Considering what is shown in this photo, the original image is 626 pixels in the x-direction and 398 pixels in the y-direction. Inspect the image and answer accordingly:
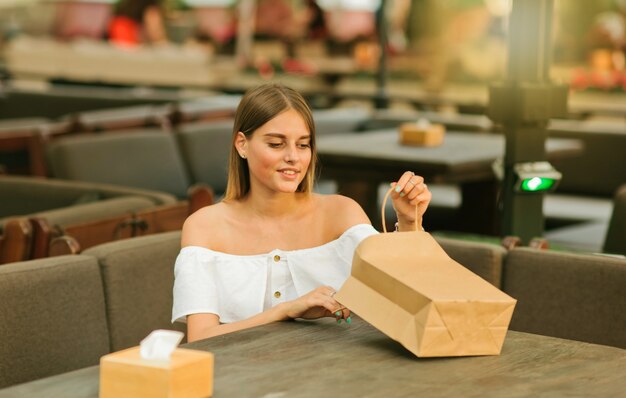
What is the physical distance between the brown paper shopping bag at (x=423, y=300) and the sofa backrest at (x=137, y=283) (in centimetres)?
90

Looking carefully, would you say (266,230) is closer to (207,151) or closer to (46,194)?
(46,194)

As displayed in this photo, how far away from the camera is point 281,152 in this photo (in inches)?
101

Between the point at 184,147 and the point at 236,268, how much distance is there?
427cm

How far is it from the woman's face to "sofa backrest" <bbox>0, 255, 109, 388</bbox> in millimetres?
564

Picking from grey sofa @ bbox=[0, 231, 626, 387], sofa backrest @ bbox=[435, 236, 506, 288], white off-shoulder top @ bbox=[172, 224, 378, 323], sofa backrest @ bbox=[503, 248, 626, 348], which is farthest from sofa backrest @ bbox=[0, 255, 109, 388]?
sofa backrest @ bbox=[503, 248, 626, 348]

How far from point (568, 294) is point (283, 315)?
2.95ft

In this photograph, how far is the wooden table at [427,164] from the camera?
576cm

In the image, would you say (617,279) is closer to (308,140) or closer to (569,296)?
(569,296)

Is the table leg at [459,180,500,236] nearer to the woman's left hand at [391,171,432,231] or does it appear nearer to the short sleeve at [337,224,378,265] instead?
the short sleeve at [337,224,378,265]

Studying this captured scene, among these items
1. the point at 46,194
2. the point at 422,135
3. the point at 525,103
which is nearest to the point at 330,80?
the point at 422,135

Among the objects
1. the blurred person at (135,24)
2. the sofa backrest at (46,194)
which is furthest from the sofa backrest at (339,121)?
the blurred person at (135,24)

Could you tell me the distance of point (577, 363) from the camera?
2129 millimetres

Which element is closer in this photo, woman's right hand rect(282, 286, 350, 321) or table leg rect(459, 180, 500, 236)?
woman's right hand rect(282, 286, 350, 321)

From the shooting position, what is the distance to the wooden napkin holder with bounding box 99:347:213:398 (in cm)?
179
